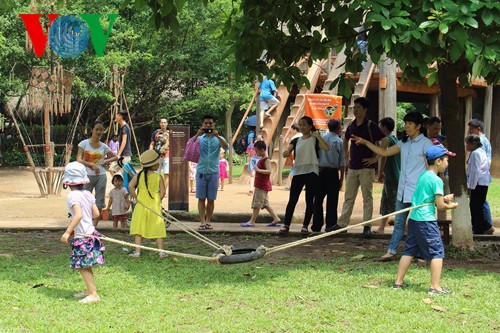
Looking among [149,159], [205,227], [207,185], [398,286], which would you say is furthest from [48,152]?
[398,286]

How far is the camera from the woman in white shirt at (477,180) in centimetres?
989

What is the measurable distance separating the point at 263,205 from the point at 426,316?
5337 millimetres

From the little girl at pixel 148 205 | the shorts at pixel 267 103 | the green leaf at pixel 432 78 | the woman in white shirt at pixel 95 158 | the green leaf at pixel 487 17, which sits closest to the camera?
the green leaf at pixel 487 17

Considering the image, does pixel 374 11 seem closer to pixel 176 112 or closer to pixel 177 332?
pixel 177 332

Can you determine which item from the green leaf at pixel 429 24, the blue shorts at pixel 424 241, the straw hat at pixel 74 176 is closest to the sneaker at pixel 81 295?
the straw hat at pixel 74 176

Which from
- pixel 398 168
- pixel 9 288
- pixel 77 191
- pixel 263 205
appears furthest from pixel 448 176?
pixel 9 288

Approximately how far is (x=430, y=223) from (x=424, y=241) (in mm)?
170

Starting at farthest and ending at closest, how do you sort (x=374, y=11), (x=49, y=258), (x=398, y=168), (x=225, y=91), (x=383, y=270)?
(x=225, y=91), (x=398, y=168), (x=49, y=258), (x=383, y=270), (x=374, y=11)

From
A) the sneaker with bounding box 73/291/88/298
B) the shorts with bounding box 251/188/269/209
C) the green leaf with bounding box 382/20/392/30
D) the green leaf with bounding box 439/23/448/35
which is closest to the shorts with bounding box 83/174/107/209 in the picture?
the shorts with bounding box 251/188/269/209

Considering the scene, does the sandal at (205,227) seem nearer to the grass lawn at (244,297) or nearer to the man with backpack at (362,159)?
the man with backpack at (362,159)

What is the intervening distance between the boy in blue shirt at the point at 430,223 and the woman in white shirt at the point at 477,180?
3.49 meters

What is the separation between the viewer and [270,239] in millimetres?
10031

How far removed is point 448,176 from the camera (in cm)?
891

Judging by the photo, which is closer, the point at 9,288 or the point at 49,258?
the point at 9,288
